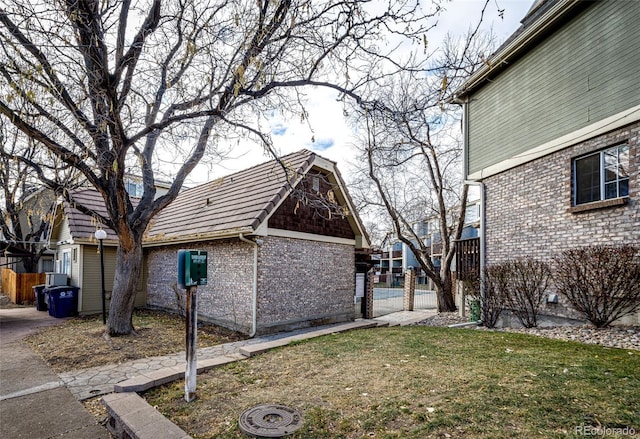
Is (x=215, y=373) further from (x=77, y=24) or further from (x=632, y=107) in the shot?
(x=632, y=107)

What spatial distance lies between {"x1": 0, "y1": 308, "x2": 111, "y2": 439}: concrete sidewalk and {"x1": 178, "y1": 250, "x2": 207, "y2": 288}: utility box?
6.19 ft

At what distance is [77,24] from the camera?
17.2 feet

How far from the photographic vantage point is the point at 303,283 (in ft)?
33.1

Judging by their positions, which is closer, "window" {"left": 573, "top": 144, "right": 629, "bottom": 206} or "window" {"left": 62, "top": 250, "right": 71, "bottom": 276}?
"window" {"left": 573, "top": 144, "right": 629, "bottom": 206}

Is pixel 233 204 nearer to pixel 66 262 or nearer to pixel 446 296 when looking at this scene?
pixel 66 262

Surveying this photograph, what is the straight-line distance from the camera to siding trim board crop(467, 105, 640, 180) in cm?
666

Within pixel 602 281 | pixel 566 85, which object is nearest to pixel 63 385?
pixel 602 281

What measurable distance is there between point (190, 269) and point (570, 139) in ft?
27.9

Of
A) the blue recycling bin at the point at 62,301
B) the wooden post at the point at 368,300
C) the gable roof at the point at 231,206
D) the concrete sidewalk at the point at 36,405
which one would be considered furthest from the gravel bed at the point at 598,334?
the blue recycling bin at the point at 62,301

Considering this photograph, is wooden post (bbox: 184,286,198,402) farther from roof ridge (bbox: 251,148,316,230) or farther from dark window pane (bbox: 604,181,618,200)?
dark window pane (bbox: 604,181,618,200)

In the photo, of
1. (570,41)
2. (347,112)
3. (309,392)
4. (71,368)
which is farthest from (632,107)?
(71,368)

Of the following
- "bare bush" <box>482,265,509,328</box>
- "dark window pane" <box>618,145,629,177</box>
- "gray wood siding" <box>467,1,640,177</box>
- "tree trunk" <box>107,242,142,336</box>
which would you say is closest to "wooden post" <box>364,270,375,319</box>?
"bare bush" <box>482,265,509,328</box>

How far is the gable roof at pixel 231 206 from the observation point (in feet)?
30.0

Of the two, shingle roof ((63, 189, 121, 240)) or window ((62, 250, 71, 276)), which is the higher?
shingle roof ((63, 189, 121, 240))
